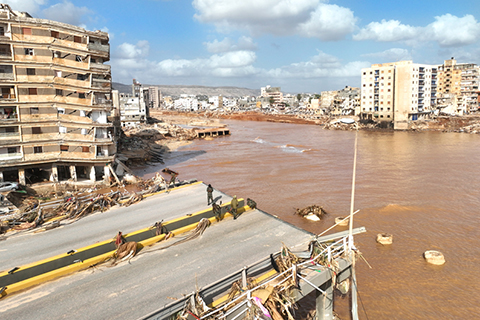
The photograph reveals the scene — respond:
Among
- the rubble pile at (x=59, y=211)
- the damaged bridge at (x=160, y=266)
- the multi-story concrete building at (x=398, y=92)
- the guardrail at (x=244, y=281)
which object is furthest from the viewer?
the multi-story concrete building at (x=398, y=92)

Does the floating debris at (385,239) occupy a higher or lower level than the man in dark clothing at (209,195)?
lower

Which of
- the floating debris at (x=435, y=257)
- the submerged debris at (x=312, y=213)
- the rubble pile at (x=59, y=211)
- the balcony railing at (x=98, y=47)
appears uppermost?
the balcony railing at (x=98, y=47)

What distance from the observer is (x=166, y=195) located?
56.6ft

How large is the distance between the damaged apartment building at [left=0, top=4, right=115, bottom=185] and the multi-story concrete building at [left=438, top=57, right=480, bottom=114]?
10331 cm

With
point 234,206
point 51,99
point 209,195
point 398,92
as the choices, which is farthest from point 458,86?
point 51,99

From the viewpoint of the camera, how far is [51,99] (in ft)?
79.0

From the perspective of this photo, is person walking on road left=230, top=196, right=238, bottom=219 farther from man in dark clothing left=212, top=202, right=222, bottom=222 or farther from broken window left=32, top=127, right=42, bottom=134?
broken window left=32, top=127, right=42, bottom=134

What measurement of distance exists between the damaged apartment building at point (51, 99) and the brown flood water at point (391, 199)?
505 inches

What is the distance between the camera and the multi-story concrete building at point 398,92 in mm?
81000

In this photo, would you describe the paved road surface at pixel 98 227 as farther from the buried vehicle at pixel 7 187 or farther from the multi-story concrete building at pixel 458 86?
the multi-story concrete building at pixel 458 86

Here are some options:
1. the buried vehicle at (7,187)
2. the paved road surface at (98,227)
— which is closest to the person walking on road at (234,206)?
the paved road surface at (98,227)

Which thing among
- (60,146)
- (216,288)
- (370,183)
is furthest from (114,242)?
(370,183)

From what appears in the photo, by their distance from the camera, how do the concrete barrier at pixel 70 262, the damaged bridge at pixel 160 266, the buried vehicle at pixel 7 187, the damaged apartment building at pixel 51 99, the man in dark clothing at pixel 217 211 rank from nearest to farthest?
the damaged bridge at pixel 160 266, the concrete barrier at pixel 70 262, the man in dark clothing at pixel 217 211, the buried vehicle at pixel 7 187, the damaged apartment building at pixel 51 99

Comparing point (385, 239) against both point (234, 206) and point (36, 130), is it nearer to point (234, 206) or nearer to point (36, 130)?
point (234, 206)
